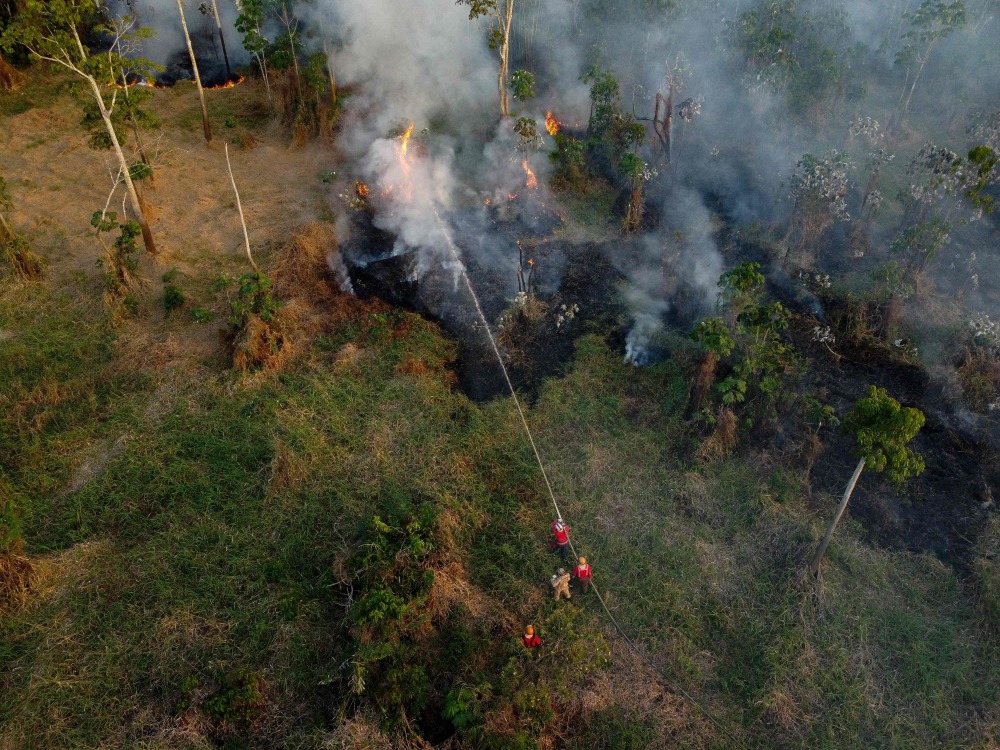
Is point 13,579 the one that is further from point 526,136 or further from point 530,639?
point 526,136

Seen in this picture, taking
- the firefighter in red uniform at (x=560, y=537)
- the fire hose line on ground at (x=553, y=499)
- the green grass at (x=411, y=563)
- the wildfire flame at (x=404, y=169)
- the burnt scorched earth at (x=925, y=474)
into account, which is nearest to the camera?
the green grass at (x=411, y=563)

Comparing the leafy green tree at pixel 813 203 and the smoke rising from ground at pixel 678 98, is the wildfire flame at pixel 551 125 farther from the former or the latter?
the leafy green tree at pixel 813 203

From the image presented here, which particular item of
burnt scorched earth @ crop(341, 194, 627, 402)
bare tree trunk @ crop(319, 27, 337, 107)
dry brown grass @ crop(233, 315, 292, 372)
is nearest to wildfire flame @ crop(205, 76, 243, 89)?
bare tree trunk @ crop(319, 27, 337, 107)

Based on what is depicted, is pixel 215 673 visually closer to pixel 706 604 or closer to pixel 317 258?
pixel 706 604

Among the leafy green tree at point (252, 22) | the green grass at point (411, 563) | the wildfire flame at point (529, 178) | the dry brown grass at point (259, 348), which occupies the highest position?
the leafy green tree at point (252, 22)

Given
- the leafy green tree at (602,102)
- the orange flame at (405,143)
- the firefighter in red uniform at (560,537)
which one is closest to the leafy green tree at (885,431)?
the firefighter in red uniform at (560,537)
